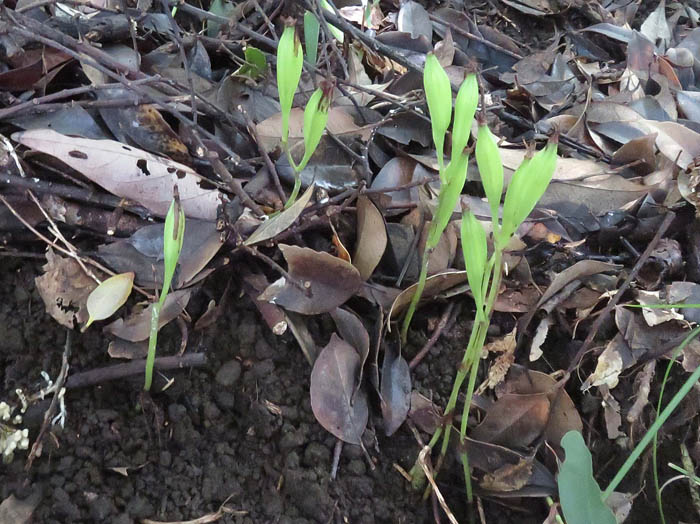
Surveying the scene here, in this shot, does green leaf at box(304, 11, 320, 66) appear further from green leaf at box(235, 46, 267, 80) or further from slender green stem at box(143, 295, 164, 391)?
slender green stem at box(143, 295, 164, 391)

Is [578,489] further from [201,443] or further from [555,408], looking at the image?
[201,443]

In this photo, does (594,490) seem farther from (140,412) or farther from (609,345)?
(140,412)

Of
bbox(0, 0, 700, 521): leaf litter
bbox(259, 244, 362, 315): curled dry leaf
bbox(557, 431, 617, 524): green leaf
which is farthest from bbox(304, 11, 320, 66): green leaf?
bbox(557, 431, 617, 524): green leaf

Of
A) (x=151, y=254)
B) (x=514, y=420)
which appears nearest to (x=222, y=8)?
(x=151, y=254)

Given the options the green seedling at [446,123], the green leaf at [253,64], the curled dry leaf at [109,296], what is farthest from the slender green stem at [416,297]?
the green leaf at [253,64]

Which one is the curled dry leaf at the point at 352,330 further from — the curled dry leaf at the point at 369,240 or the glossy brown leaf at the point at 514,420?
the glossy brown leaf at the point at 514,420

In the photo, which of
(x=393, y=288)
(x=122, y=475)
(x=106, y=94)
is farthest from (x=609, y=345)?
(x=106, y=94)

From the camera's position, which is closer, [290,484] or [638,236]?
[290,484]
